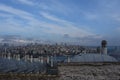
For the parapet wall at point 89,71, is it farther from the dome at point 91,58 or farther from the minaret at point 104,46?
the minaret at point 104,46

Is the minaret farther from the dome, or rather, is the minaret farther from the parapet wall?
the parapet wall

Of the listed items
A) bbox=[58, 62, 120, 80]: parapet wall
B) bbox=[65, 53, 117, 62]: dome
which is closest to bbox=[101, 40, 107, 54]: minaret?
bbox=[65, 53, 117, 62]: dome

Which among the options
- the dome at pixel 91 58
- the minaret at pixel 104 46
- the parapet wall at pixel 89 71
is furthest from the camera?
the minaret at pixel 104 46

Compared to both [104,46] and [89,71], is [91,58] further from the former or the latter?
[104,46]

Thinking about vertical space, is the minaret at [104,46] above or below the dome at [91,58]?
above

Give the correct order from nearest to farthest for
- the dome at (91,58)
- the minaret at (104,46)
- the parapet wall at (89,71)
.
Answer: the parapet wall at (89,71) < the dome at (91,58) < the minaret at (104,46)

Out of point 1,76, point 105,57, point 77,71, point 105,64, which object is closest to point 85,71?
point 77,71

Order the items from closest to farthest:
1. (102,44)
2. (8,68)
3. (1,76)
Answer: (1,76) → (8,68) → (102,44)

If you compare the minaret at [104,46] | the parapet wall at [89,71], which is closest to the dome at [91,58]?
the parapet wall at [89,71]

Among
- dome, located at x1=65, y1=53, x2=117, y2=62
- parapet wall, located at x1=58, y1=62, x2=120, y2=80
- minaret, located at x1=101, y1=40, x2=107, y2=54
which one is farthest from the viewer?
minaret, located at x1=101, y1=40, x2=107, y2=54

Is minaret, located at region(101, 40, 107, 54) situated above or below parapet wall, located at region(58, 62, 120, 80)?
above

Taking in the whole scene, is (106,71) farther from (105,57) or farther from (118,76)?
(105,57)
